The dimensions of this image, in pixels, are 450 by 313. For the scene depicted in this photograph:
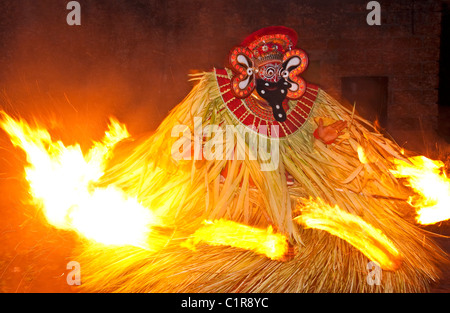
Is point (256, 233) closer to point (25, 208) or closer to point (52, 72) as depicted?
point (25, 208)

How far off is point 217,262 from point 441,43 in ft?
11.7

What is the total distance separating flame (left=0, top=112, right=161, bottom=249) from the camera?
2047 mm

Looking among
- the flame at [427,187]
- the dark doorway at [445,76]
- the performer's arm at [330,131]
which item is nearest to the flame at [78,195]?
the performer's arm at [330,131]

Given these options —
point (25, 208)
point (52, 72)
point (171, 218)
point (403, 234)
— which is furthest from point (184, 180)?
point (52, 72)

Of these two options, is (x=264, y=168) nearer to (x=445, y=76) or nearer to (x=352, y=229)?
(x=352, y=229)

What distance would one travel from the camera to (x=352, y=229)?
2.00 meters

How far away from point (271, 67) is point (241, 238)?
967 mm

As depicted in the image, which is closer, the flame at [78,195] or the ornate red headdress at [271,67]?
the flame at [78,195]

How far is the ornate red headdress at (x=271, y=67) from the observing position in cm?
221

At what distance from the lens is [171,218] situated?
7.12 feet

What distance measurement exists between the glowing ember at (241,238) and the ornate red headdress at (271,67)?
2.19ft

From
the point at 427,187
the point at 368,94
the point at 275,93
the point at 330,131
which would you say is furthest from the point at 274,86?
the point at 368,94

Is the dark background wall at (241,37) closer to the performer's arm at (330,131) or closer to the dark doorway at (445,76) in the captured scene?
the dark doorway at (445,76)

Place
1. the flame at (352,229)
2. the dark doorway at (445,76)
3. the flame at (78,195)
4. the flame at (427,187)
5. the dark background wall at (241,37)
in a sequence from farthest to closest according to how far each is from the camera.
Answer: the dark doorway at (445,76), the dark background wall at (241,37), the flame at (427,187), the flame at (78,195), the flame at (352,229)
